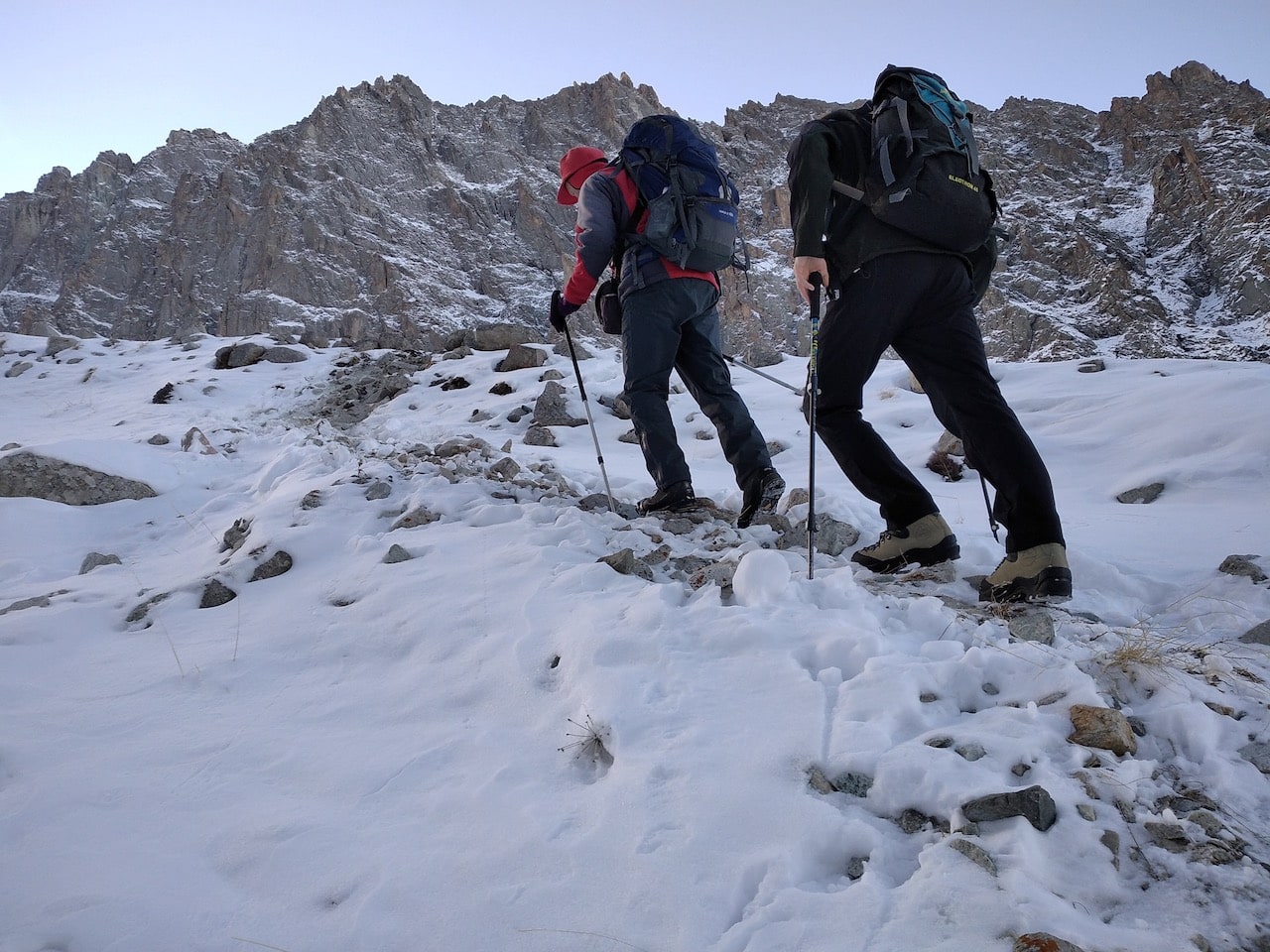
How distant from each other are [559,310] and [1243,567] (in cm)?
373

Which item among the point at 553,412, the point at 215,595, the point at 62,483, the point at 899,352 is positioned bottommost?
the point at 215,595

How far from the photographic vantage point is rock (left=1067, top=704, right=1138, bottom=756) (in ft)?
5.49

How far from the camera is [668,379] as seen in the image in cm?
437

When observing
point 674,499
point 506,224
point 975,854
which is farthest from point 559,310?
point 506,224

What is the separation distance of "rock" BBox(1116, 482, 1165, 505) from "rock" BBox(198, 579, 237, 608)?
5.43 metres

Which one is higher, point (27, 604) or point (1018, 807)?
point (1018, 807)

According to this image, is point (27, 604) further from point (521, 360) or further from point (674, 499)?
point (521, 360)

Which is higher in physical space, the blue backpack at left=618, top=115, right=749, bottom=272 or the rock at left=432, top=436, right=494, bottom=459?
the blue backpack at left=618, top=115, right=749, bottom=272

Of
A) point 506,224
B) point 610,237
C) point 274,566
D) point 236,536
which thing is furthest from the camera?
point 506,224

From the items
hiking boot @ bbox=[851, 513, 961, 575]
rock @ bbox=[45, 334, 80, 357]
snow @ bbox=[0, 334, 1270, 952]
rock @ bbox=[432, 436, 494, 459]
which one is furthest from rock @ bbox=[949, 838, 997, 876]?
rock @ bbox=[45, 334, 80, 357]

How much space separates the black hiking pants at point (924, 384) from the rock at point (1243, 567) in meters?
0.84

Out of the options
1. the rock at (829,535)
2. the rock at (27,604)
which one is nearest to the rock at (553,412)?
the rock at (829,535)

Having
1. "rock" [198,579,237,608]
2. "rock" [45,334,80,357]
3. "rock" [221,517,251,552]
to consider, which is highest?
"rock" [45,334,80,357]

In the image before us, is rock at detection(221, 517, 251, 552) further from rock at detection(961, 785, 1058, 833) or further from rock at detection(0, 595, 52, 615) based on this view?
rock at detection(961, 785, 1058, 833)
